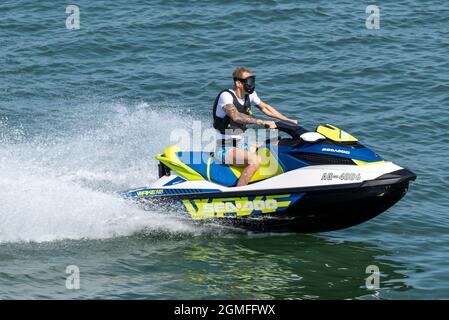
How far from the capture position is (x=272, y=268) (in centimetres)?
943

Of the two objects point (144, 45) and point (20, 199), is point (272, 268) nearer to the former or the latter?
point (20, 199)

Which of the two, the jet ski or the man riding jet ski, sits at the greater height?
the man riding jet ski

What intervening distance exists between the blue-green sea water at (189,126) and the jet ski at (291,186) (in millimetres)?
288

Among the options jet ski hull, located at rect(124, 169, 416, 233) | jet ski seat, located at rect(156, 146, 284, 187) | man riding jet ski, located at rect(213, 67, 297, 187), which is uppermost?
man riding jet ski, located at rect(213, 67, 297, 187)

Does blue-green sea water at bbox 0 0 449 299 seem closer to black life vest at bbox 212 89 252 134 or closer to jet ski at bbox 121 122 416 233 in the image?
jet ski at bbox 121 122 416 233

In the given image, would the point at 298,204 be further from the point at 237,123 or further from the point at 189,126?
the point at 189,126

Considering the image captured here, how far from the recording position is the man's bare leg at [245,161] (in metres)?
9.77

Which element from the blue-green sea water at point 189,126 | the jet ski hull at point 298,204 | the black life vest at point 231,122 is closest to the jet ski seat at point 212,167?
the jet ski hull at point 298,204

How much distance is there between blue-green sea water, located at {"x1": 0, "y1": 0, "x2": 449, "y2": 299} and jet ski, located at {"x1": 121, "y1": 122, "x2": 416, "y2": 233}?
0.29m

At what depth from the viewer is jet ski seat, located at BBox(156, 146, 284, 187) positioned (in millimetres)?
9805

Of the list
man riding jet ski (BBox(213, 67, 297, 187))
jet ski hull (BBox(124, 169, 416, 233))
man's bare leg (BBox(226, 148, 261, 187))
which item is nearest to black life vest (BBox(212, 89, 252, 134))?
man riding jet ski (BBox(213, 67, 297, 187))

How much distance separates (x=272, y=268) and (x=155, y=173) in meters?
3.13

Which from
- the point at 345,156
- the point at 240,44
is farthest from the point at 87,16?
the point at 345,156

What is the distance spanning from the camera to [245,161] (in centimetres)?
983
